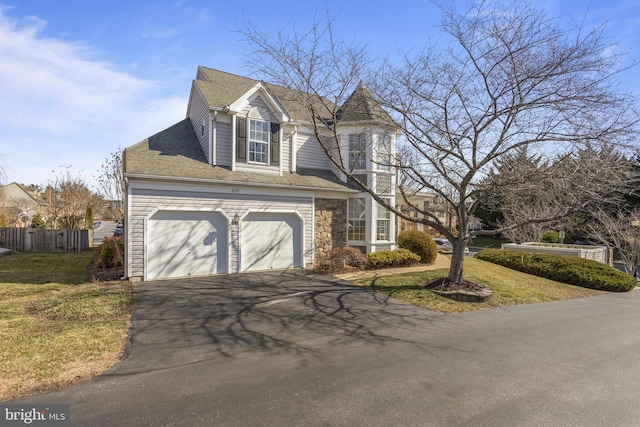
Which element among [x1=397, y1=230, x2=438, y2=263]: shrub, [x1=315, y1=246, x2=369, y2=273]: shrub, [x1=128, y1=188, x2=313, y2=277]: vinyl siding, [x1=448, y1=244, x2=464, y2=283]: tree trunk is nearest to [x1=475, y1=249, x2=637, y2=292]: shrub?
[x1=397, y1=230, x2=438, y2=263]: shrub

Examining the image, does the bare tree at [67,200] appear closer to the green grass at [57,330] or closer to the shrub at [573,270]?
the green grass at [57,330]

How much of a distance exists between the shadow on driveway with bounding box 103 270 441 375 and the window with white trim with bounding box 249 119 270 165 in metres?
4.83

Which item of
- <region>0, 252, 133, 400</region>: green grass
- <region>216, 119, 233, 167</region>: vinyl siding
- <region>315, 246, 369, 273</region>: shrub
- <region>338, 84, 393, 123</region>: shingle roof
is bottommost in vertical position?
<region>0, 252, 133, 400</region>: green grass

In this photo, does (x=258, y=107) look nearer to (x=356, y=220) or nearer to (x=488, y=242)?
(x=356, y=220)

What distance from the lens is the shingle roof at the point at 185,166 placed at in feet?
35.0

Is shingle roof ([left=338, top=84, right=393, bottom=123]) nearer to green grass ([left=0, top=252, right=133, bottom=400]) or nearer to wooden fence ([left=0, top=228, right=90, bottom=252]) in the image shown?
green grass ([left=0, top=252, right=133, bottom=400])

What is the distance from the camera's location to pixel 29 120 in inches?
507

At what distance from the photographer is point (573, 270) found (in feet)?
43.0

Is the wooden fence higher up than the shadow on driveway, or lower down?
higher up

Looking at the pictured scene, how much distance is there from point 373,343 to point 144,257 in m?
7.99

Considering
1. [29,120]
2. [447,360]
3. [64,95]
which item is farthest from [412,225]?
[29,120]

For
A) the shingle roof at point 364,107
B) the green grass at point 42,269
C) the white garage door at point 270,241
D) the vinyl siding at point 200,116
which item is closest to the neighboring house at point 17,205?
the green grass at point 42,269

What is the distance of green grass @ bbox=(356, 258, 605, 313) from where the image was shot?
9.12m

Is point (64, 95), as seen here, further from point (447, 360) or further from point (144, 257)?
point (447, 360)
